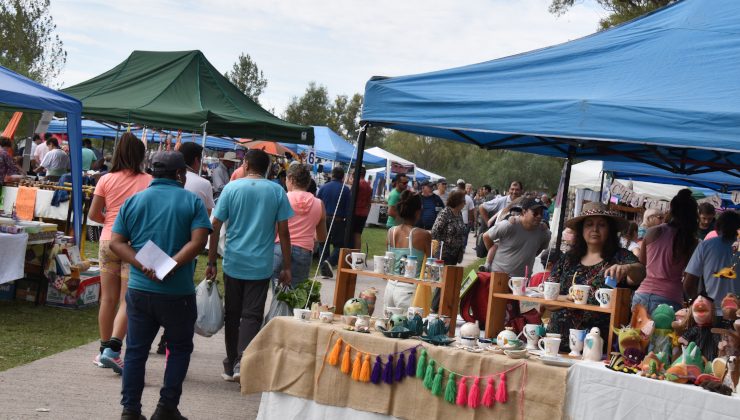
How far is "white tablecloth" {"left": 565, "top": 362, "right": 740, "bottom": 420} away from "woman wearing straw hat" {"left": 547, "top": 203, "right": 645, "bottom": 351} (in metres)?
0.66

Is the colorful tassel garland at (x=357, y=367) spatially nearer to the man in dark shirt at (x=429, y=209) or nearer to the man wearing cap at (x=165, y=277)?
the man wearing cap at (x=165, y=277)

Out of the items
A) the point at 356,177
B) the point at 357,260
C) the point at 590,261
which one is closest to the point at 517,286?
the point at 590,261

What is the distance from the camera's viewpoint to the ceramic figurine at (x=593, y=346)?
202 inches

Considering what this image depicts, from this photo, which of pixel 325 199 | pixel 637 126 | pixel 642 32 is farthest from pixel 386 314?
pixel 325 199

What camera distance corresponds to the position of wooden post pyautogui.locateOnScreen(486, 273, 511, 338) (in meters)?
5.69

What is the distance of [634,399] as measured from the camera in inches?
187

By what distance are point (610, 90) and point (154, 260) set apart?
301 centimetres

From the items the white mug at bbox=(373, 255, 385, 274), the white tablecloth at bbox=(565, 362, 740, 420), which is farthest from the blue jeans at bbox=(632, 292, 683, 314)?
the white tablecloth at bbox=(565, 362, 740, 420)

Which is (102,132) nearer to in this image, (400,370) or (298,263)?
(298,263)

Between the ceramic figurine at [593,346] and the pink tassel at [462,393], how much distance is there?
2.40 feet

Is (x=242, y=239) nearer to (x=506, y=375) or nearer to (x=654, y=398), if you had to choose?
(x=506, y=375)

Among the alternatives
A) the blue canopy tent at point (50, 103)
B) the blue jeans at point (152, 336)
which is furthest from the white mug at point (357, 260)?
the blue canopy tent at point (50, 103)

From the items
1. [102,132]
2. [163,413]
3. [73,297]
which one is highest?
[102,132]

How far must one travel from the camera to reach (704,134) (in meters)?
4.93
